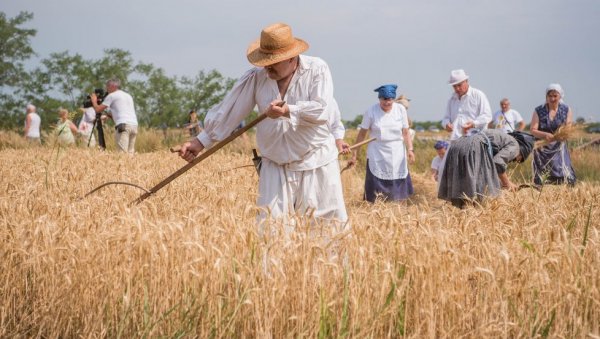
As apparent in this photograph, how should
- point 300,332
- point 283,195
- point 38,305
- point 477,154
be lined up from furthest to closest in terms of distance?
point 477,154 → point 283,195 → point 38,305 → point 300,332

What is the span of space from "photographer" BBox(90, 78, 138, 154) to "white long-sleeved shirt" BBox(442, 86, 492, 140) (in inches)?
229

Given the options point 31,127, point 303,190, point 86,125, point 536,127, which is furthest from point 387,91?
point 31,127

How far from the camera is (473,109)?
8547mm

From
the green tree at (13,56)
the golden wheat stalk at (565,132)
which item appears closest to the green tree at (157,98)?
the green tree at (13,56)

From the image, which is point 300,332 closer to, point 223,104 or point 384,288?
point 384,288

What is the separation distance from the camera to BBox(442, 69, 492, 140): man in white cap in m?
8.41

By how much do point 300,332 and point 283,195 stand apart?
158 centimetres

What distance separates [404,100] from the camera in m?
10.8

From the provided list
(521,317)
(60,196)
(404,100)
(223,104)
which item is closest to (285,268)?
(521,317)

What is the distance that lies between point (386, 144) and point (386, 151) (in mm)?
90

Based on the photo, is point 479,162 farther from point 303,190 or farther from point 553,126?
point 553,126

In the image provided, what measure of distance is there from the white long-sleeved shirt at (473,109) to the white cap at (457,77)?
7.5 inches

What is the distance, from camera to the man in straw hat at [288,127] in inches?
169

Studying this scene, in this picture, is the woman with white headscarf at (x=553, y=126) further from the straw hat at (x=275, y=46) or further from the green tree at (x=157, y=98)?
the green tree at (x=157, y=98)
